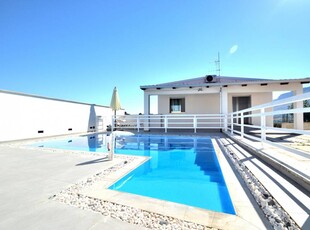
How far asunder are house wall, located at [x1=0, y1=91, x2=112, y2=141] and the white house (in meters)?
5.84

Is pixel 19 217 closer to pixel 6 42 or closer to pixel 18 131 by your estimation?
pixel 18 131

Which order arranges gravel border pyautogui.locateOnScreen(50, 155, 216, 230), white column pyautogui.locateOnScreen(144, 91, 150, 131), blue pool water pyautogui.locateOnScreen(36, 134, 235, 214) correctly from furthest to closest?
white column pyautogui.locateOnScreen(144, 91, 150, 131), blue pool water pyautogui.locateOnScreen(36, 134, 235, 214), gravel border pyautogui.locateOnScreen(50, 155, 216, 230)

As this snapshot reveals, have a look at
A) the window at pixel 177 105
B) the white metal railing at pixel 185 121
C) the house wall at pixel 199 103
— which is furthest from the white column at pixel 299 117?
the window at pixel 177 105

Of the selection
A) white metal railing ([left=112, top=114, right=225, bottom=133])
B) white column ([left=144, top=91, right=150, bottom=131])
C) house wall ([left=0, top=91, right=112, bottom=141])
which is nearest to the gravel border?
white metal railing ([left=112, top=114, right=225, bottom=133])

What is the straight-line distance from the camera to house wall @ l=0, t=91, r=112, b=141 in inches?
356

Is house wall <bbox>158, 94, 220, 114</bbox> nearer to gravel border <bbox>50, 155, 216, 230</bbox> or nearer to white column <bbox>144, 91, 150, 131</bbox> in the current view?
white column <bbox>144, 91, 150, 131</bbox>

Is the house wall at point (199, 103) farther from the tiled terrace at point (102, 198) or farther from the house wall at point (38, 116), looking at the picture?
the tiled terrace at point (102, 198)

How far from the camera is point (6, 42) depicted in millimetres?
10016

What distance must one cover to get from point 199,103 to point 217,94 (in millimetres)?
1609

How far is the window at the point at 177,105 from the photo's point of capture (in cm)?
1442

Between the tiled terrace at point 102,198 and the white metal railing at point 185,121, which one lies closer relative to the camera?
the tiled terrace at point 102,198

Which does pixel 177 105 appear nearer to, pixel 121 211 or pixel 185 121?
pixel 185 121

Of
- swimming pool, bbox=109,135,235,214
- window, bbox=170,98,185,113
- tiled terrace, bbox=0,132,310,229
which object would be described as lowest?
swimming pool, bbox=109,135,235,214

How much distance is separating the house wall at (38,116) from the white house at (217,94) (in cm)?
584
